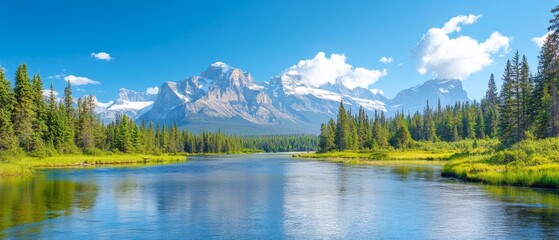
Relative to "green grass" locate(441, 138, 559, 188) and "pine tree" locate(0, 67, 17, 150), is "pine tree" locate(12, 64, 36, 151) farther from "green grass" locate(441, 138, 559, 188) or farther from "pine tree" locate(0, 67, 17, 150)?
"green grass" locate(441, 138, 559, 188)

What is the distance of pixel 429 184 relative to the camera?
2069 inches

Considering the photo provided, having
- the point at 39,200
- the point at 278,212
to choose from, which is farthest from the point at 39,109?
the point at 278,212

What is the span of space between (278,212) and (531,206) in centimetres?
1905

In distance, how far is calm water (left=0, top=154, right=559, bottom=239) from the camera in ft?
84.4

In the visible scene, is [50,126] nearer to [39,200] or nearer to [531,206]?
[39,200]

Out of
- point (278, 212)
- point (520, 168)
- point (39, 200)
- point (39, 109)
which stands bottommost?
point (278, 212)

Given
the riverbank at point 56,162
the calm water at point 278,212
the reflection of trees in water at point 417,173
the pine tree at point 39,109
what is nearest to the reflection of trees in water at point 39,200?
the calm water at point 278,212

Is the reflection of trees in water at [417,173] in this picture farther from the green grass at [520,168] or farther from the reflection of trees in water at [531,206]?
the reflection of trees in water at [531,206]

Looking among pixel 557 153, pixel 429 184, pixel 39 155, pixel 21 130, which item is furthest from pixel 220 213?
pixel 39 155

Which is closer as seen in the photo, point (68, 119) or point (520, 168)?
point (520, 168)

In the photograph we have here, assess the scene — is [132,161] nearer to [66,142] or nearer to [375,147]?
[66,142]

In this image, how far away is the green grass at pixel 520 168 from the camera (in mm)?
46375

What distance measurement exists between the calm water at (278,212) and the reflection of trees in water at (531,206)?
57 millimetres

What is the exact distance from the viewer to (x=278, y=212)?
109 ft
